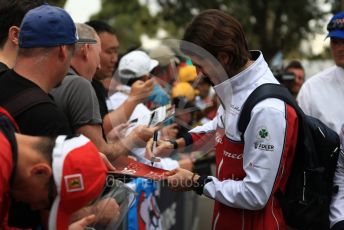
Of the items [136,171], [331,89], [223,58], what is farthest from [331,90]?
[136,171]

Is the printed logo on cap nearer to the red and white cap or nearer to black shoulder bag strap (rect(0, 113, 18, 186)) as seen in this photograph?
the red and white cap

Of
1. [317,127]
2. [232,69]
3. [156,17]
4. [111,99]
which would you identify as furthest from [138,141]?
[156,17]

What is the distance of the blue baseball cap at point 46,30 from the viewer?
2.51 m

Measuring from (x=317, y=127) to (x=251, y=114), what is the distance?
0.47 metres

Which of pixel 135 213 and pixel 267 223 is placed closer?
pixel 267 223

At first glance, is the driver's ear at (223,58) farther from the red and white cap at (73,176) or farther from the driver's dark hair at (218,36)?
the red and white cap at (73,176)

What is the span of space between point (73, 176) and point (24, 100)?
0.61 metres

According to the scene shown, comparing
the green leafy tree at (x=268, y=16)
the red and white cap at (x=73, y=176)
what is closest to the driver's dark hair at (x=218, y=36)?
the red and white cap at (x=73, y=176)

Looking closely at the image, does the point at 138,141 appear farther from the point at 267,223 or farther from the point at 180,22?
the point at 180,22

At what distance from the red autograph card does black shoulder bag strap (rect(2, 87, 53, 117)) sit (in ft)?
1.79

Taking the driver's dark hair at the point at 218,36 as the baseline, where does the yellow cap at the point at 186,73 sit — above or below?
below

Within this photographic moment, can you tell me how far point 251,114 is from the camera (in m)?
2.88

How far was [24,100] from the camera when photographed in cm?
243

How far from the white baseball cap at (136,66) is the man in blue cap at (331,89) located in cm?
132
